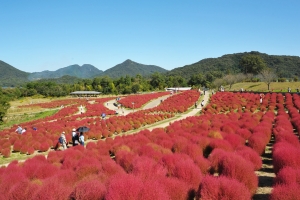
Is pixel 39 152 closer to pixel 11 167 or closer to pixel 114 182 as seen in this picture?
pixel 11 167

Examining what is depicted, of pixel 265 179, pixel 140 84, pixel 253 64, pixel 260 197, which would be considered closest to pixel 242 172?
pixel 260 197

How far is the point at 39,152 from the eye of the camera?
1833 cm

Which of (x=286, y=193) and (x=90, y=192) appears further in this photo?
(x=90, y=192)

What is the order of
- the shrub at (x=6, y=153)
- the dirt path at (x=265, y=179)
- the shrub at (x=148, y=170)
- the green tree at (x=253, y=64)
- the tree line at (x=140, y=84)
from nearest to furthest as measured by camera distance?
1. the shrub at (x=148, y=170)
2. the dirt path at (x=265, y=179)
3. the shrub at (x=6, y=153)
4. the tree line at (x=140, y=84)
5. the green tree at (x=253, y=64)

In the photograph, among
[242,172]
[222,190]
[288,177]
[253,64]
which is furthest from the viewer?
[253,64]

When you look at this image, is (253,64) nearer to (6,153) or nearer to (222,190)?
(6,153)

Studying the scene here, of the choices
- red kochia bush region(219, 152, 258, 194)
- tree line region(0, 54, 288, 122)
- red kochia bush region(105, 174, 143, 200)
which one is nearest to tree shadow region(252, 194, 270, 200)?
red kochia bush region(219, 152, 258, 194)

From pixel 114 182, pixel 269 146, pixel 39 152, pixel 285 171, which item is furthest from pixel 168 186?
pixel 39 152

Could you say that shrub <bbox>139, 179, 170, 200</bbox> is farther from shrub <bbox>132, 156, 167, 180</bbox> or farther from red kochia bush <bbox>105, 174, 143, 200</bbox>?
shrub <bbox>132, 156, 167, 180</bbox>

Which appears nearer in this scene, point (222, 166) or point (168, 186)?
point (168, 186)

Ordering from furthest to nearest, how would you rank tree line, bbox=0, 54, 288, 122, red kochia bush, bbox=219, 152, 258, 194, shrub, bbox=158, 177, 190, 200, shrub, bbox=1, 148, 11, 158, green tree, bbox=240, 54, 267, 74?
green tree, bbox=240, 54, 267, 74
tree line, bbox=0, 54, 288, 122
shrub, bbox=1, 148, 11, 158
red kochia bush, bbox=219, 152, 258, 194
shrub, bbox=158, 177, 190, 200

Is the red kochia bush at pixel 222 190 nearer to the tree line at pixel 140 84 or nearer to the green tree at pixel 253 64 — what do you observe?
the tree line at pixel 140 84

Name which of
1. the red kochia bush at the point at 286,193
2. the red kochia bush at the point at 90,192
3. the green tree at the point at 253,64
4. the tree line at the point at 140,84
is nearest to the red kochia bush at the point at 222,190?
the red kochia bush at the point at 286,193

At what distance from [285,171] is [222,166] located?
6.13 feet
